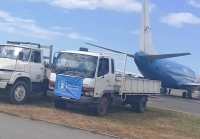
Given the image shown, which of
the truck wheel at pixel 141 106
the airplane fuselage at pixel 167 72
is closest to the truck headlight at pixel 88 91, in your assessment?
the truck wheel at pixel 141 106

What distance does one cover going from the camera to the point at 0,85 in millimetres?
13875

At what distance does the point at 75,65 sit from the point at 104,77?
120cm

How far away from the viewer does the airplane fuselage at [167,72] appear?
113 ft

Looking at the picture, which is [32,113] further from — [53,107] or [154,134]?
[154,134]

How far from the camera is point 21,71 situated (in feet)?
47.8

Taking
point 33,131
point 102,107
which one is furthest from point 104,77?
point 33,131

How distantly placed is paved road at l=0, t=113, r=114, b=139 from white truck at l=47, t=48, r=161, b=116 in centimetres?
315

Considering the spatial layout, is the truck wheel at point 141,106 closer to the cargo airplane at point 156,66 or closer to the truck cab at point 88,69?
the truck cab at point 88,69

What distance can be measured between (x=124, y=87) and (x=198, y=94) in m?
30.5

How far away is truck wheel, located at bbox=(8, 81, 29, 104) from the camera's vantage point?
1419cm

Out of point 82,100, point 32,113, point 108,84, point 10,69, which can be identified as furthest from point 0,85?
point 108,84

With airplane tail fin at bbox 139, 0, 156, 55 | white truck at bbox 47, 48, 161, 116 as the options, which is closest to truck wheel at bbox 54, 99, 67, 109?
white truck at bbox 47, 48, 161, 116

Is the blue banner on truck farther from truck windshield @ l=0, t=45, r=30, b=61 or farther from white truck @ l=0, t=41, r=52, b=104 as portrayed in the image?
truck windshield @ l=0, t=45, r=30, b=61

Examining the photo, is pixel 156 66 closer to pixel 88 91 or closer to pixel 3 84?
pixel 88 91
